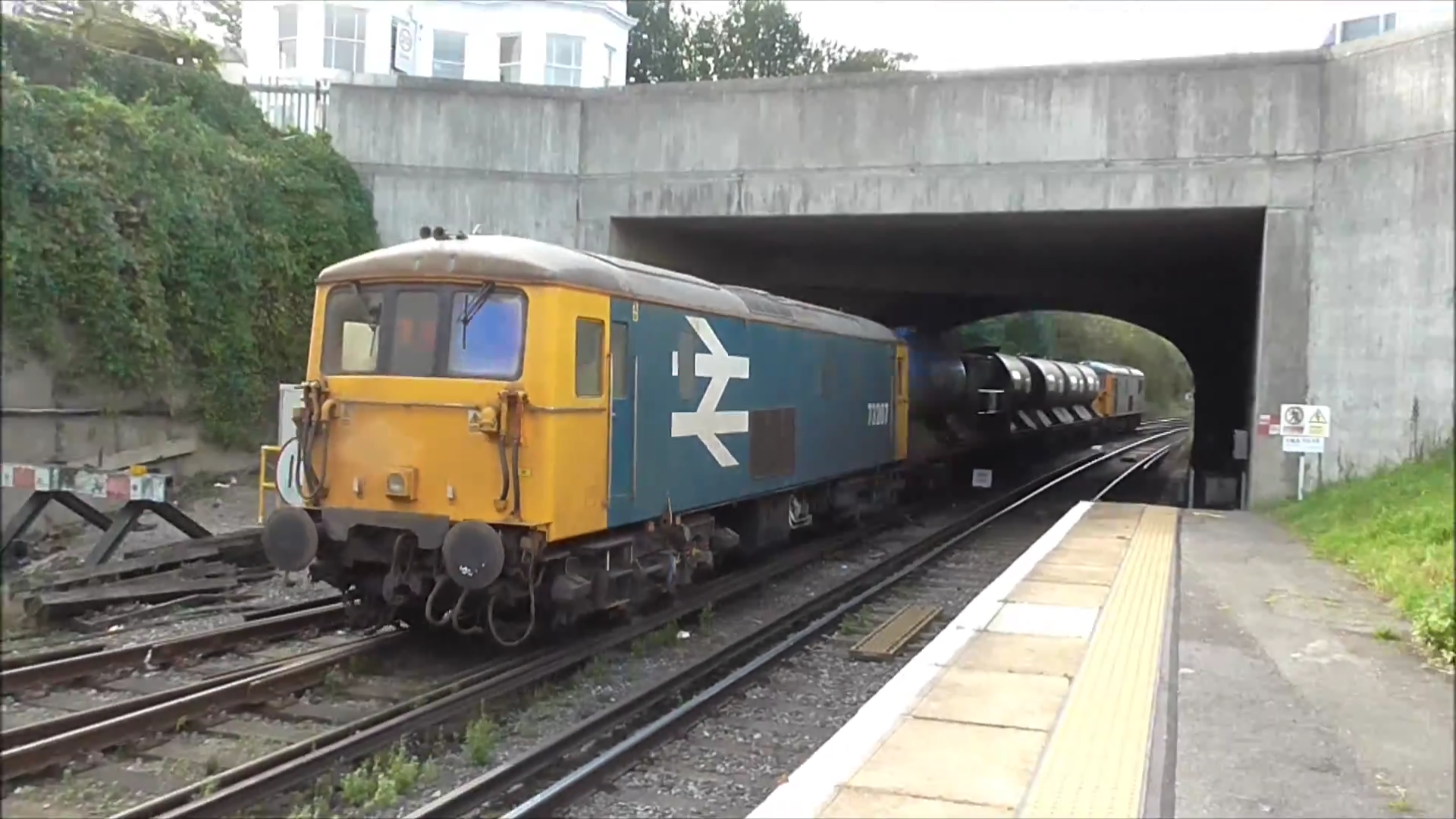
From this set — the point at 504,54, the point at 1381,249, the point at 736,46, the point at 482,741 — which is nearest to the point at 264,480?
the point at 482,741

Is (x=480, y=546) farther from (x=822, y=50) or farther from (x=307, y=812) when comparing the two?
(x=822, y=50)

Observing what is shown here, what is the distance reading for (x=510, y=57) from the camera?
34.1 metres

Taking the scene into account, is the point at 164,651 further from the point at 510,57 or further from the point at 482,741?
the point at 510,57

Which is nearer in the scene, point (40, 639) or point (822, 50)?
point (40, 639)

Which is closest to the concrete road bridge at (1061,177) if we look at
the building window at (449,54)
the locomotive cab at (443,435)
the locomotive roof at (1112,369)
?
the locomotive cab at (443,435)

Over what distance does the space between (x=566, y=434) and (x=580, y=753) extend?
92.3 inches

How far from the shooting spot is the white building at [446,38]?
32250 mm

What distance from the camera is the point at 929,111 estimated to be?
55.7ft

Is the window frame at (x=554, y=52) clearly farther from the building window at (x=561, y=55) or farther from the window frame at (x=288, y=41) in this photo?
the window frame at (x=288, y=41)

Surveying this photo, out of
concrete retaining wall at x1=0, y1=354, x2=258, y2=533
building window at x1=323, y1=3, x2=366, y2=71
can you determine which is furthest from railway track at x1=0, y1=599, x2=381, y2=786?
building window at x1=323, y1=3, x2=366, y2=71

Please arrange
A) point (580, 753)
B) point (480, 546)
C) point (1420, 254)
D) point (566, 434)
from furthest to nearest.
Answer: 1. point (1420, 254)
2. point (566, 434)
3. point (480, 546)
4. point (580, 753)

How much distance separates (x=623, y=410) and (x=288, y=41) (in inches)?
1106

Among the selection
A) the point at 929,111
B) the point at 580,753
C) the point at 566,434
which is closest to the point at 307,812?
the point at 580,753

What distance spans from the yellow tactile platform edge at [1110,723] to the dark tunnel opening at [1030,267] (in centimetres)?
976
